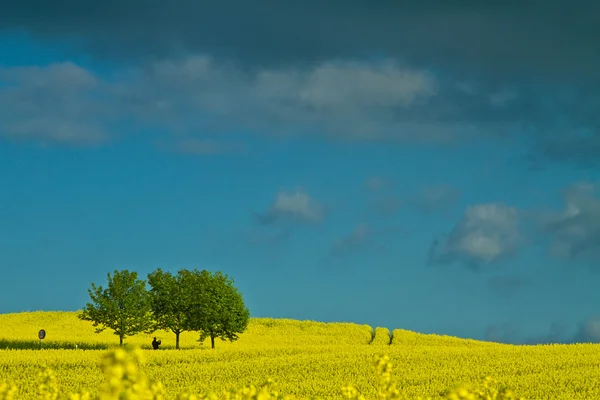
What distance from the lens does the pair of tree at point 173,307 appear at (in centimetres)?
6253

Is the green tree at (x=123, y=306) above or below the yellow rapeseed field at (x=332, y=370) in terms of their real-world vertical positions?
above

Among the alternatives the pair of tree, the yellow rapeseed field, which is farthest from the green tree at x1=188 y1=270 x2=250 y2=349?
the yellow rapeseed field

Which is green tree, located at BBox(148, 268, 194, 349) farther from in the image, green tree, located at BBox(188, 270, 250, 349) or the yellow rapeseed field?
the yellow rapeseed field

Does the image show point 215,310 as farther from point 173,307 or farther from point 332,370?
point 332,370

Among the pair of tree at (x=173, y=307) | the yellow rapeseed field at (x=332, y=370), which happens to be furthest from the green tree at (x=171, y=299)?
the yellow rapeseed field at (x=332, y=370)

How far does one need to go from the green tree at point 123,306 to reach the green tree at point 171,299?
99cm

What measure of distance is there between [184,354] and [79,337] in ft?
106

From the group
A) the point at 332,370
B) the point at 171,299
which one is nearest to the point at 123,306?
the point at 171,299

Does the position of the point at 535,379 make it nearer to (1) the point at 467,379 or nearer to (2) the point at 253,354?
(1) the point at 467,379

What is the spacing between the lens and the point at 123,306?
62906 millimetres

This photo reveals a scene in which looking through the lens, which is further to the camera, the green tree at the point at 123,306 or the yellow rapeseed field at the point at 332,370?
the green tree at the point at 123,306

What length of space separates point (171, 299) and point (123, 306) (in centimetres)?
430

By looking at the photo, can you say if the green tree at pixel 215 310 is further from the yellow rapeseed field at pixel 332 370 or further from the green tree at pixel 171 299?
the yellow rapeseed field at pixel 332 370

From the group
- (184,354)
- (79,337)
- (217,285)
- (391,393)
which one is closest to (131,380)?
(391,393)
